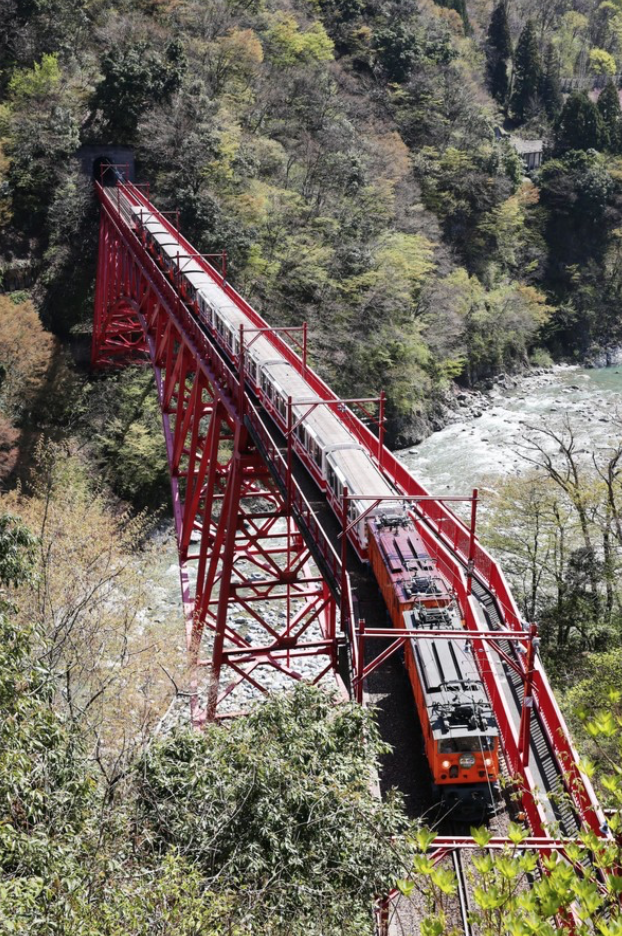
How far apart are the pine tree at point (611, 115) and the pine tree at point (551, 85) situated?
708 centimetres

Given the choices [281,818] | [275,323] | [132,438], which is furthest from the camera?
[275,323]

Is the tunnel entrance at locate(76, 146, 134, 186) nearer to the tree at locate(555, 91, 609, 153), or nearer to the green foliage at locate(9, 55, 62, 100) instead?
the green foliage at locate(9, 55, 62, 100)

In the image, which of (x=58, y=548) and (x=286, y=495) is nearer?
(x=286, y=495)

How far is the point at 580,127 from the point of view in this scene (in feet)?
172

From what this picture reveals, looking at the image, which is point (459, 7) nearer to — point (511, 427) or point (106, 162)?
point (106, 162)

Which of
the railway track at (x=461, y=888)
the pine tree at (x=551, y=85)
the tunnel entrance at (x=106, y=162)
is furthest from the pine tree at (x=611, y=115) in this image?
the railway track at (x=461, y=888)

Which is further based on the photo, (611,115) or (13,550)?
(611,115)

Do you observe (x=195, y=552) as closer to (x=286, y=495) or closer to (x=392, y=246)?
(x=286, y=495)

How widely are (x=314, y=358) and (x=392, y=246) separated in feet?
25.7

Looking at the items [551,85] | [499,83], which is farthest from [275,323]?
[551,85]

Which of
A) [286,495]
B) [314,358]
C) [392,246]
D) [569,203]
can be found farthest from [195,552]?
[569,203]

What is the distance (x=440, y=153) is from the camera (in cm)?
4541

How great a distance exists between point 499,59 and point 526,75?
3.22m

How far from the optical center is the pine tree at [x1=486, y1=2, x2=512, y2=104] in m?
64.6
